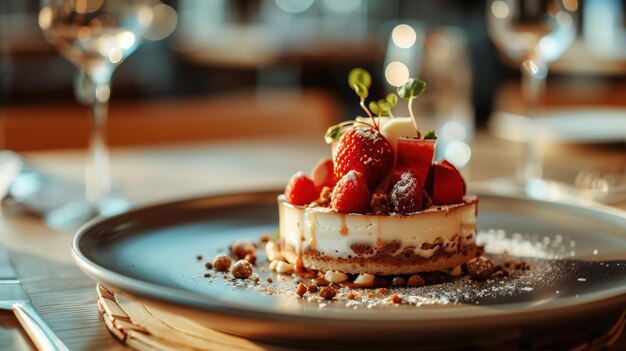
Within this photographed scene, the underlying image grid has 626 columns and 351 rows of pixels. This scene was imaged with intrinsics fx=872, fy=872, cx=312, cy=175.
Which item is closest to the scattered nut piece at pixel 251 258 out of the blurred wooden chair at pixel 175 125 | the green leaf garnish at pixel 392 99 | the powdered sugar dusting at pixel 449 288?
the powdered sugar dusting at pixel 449 288

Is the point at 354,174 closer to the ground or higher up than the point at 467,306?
higher up

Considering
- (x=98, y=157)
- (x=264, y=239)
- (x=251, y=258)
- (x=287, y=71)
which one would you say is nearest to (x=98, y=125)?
(x=98, y=157)

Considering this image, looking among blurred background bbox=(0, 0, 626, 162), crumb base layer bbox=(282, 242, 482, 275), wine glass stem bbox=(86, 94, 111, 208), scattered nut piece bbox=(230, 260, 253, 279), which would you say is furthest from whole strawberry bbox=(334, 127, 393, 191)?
blurred background bbox=(0, 0, 626, 162)

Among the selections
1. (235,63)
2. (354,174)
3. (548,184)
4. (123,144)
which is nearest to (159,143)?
(123,144)

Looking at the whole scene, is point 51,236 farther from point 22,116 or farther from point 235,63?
point 235,63

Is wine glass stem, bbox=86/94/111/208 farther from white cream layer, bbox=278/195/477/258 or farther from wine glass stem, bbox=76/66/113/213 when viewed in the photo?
white cream layer, bbox=278/195/477/258

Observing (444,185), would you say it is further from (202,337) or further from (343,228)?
(202,337)

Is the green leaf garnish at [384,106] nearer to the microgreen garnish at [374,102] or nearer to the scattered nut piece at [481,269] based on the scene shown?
the microgreen garnish at [374,102]
